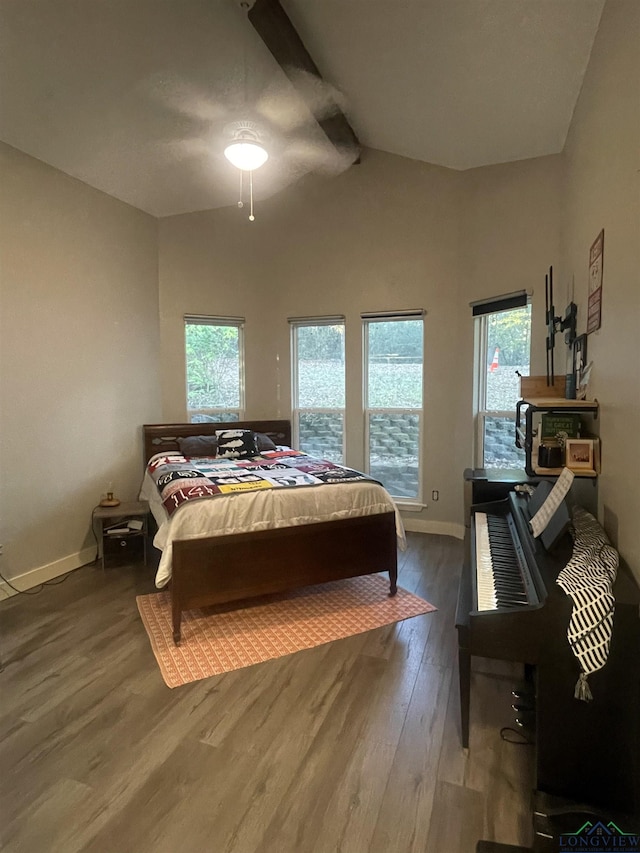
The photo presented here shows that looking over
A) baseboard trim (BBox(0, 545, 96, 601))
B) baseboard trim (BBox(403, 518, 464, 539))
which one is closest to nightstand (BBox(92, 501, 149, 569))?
baseboard trim (BBox(0, 545, 96, 601))

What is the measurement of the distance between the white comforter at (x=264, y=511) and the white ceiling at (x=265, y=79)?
99.2 inches

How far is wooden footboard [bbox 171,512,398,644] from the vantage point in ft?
8.64

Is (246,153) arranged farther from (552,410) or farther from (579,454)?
(579,454)

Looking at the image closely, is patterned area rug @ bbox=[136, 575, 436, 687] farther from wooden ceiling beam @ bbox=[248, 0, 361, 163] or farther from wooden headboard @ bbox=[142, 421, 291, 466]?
wooden ceiling beam @ bbox=[248, 0, 361, 163]

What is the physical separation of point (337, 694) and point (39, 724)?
49.4 inches

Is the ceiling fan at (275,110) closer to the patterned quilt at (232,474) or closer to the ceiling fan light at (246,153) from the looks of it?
the ceiling fan light at (246,153)

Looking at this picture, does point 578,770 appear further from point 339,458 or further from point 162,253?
point 162,253

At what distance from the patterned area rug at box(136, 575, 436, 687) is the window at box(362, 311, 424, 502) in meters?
1.53

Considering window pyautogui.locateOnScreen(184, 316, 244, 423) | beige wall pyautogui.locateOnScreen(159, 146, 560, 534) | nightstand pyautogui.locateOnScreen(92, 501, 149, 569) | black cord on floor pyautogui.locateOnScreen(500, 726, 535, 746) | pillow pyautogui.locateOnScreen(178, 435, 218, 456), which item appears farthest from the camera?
window pyautogui.locateOnScreen(184, 316, 244, 423)

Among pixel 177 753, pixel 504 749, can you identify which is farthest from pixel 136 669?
pixel 504 749

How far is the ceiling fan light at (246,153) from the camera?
2912mm

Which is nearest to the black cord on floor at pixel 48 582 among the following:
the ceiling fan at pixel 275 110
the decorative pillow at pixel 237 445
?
the decorative pillow at pixel 237 445

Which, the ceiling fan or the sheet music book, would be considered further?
the ceiling fan

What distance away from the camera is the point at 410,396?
4605 mm
